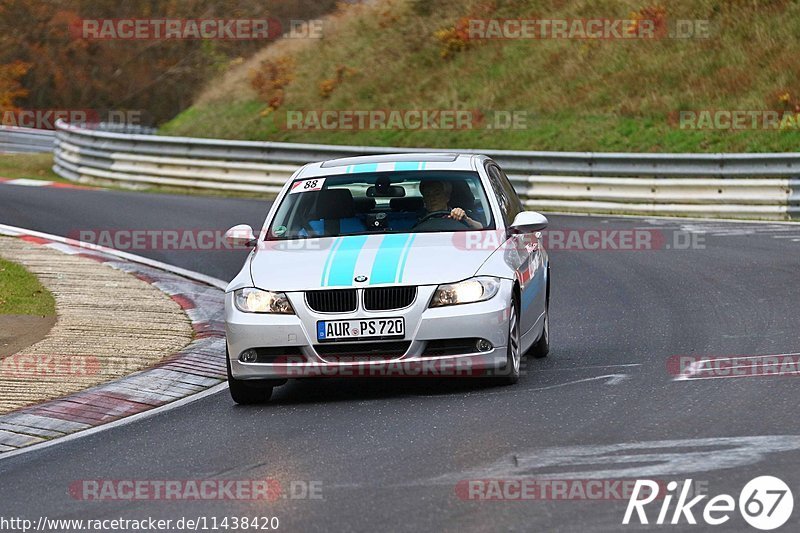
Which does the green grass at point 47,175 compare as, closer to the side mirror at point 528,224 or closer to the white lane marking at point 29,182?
the white lane marking at point 29,182

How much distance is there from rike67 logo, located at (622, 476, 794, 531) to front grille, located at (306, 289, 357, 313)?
307 cm

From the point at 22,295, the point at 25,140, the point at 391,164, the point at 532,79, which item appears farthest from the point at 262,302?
the point at 25,140

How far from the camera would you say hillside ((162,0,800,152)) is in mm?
27984

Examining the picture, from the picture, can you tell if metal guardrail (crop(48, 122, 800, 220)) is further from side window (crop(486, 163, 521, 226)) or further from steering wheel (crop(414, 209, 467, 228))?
steering wheel (crop(414, 209, 467, 228))

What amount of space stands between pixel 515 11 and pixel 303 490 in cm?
2968

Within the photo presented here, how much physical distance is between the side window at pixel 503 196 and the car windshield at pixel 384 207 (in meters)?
0.20


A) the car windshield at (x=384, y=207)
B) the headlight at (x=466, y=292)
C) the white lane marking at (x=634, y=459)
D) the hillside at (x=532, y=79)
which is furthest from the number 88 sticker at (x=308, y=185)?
the hillside at (x=532, y=79)

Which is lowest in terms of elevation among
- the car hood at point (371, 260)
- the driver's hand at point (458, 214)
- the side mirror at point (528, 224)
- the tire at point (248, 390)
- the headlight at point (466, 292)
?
the tire at point (248, 390)

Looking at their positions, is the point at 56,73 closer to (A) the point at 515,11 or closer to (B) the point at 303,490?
(A) the point at 515,11

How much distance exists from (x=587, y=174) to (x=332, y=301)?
1543 cm

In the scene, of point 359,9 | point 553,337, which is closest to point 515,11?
point 359,9

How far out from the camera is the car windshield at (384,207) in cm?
1019

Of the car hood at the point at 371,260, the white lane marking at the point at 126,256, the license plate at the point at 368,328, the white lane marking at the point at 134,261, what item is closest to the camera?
the white lane marking at the point at 134,261

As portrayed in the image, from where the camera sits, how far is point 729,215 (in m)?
22.3
